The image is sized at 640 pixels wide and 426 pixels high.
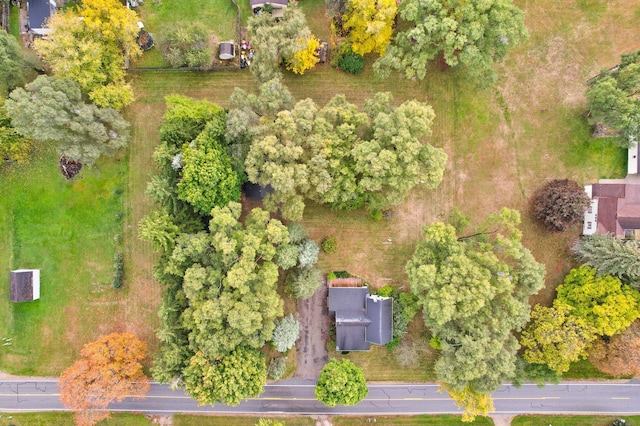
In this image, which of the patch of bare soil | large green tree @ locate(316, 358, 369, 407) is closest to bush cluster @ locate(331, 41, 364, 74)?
the patch of bare soil

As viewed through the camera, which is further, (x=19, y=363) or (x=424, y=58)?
(x=19, y=363)

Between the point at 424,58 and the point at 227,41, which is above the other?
the point at 227,41

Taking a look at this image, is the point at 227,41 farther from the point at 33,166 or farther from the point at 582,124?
the point at 582,124

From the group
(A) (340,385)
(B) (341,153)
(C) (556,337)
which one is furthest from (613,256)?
(A) (340,385)

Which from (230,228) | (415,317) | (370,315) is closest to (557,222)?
(415,317)

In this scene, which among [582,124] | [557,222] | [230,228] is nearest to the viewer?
[230,228]

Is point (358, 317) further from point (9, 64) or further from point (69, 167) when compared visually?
point (9, 64)
